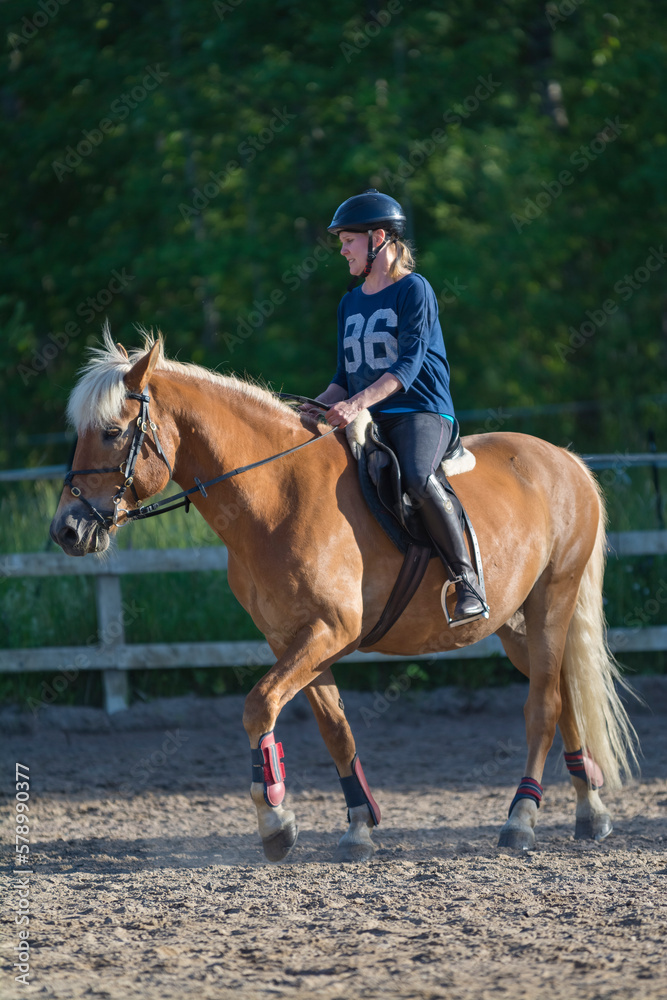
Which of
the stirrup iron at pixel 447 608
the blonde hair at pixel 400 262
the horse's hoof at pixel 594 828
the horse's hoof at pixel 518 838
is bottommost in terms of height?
the horse's hoof at pixel 594 828

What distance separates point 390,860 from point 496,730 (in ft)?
8.55

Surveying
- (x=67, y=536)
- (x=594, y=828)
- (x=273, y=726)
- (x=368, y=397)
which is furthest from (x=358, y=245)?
(x=594, y=828)

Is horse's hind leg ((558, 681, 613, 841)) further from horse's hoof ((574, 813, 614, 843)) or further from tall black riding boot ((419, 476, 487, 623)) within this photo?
tall black riding boot ((419, 476, 487, 623))

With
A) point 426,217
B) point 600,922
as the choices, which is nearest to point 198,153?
point 426,217

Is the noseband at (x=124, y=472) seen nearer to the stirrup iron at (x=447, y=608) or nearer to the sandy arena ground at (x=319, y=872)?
the stirrup iron at (x=447, y=608)

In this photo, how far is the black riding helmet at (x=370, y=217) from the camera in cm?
414

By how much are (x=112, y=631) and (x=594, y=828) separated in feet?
13.0

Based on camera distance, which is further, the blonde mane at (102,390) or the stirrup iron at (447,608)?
the stirrup iron at (447,608)

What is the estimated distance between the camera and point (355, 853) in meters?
4.38

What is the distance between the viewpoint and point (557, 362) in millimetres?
15398

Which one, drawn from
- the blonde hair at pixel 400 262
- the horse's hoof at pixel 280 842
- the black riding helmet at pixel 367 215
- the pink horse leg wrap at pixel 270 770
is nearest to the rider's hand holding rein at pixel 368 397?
the blonde hair at pixel 400 262

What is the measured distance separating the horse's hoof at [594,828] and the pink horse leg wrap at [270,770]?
1758mm

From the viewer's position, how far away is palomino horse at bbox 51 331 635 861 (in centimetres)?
372

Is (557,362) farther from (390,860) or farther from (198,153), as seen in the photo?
(390,860)
